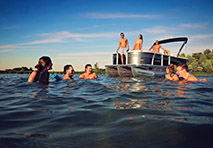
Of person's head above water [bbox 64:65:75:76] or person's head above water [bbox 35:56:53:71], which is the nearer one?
person's head above water [bbox 35:56:53:71]

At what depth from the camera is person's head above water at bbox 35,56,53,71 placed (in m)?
5.26

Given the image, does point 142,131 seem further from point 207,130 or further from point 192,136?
point 207,130

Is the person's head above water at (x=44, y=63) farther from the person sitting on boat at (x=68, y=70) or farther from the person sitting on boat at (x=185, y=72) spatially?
the person sitting on boat at (x=185, y=72)

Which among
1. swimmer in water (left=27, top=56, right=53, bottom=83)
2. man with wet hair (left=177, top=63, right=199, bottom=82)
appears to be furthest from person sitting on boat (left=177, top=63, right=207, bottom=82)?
swimmer in water (left=27, top=56, right=53, bottom=83)

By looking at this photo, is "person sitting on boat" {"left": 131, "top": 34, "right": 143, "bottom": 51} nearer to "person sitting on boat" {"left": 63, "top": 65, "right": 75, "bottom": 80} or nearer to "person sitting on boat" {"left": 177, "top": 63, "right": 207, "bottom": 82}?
"person sitting on boat" {"left": 177, "top": 63, "right": 207, "bottom": 82}

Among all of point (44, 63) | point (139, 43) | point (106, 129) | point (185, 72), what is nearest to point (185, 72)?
point (185, 72)

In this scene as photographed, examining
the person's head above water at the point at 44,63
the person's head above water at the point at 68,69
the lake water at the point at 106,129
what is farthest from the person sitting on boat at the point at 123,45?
the lake water at the point at 106,129

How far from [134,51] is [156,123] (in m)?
9.84

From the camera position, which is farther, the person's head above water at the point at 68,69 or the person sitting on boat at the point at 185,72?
the person's head above water at the point at 68,69

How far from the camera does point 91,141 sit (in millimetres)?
1320

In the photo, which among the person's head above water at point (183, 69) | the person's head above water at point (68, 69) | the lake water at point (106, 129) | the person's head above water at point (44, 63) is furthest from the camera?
the person's head above water at point (68, 69)

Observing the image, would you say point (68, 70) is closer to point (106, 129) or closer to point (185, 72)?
point (185, 72)

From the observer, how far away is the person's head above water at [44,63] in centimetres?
526

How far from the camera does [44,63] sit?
5355 millimetres
